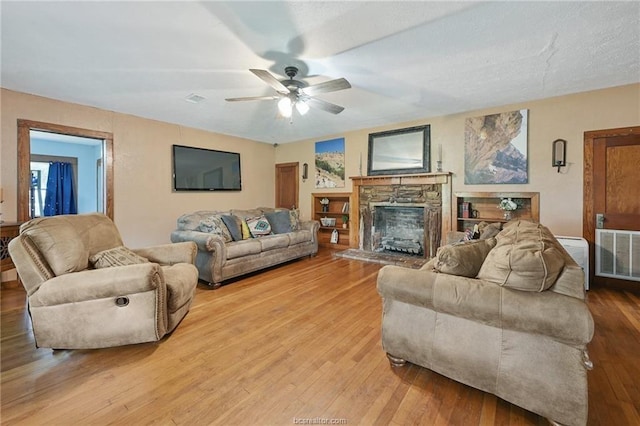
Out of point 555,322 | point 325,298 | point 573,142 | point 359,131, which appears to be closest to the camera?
point 555,322

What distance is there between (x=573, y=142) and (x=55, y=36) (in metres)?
5.76

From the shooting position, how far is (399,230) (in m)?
5.27

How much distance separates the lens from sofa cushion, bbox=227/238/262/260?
3699 millimetres

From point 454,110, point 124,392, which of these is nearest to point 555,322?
point 124,392

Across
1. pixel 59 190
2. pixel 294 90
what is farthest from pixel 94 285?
pixel 59 190

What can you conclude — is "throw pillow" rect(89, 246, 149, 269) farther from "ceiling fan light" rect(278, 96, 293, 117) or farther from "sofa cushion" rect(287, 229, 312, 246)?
"sofa cushion" rect(287, 229, 312, 246)

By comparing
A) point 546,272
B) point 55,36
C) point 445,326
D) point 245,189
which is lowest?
point 445,326

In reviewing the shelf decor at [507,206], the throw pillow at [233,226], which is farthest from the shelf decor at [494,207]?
the throw pillow at [233,226]

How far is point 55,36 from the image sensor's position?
2256 millimetres

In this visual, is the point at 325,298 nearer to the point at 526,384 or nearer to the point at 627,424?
the point at 526,384

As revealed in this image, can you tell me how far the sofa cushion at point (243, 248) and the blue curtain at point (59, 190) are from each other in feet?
14.3

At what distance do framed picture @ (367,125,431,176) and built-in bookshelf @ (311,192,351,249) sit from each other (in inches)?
35.9

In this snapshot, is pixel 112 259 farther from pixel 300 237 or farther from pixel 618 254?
pixel 618 254

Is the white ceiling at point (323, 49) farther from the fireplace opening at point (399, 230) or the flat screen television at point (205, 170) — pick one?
the fireplace opening at point (399, 230)
